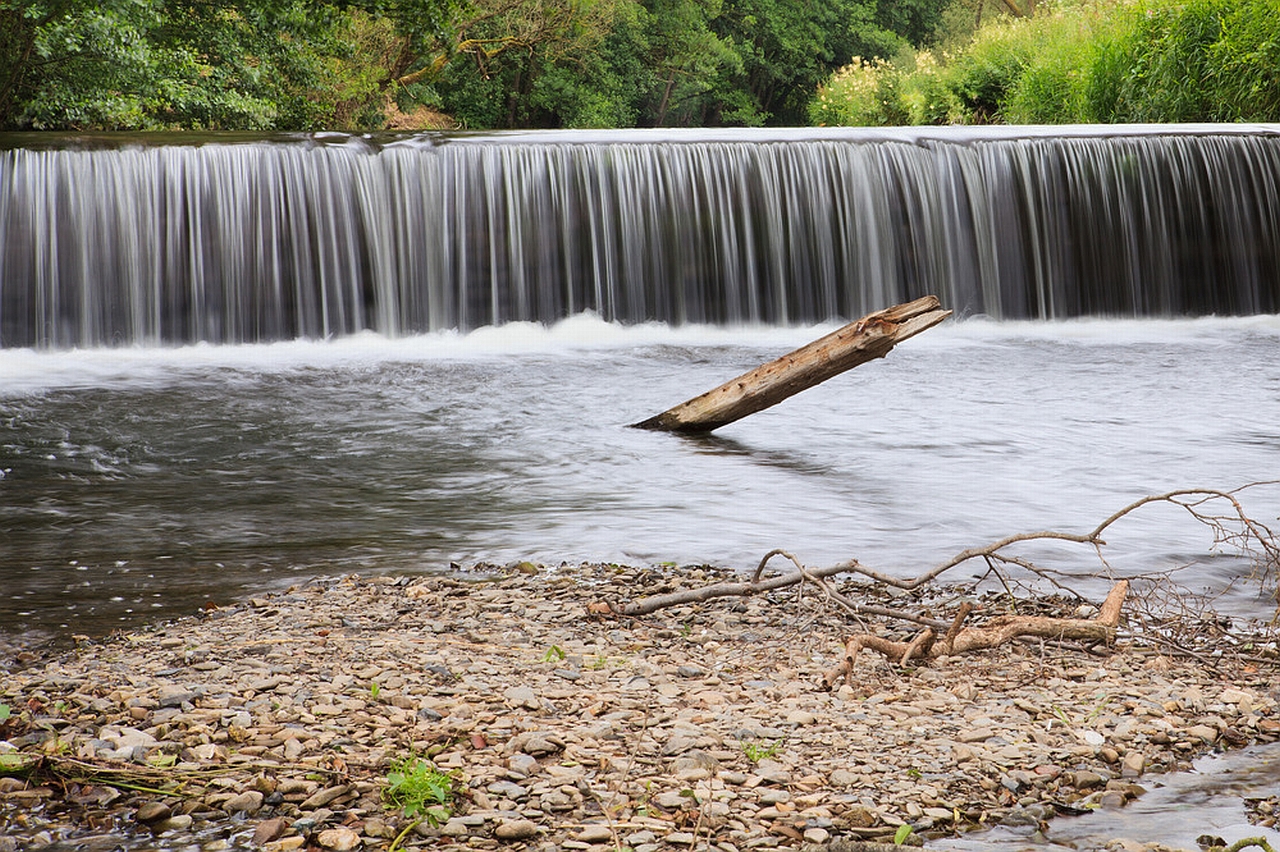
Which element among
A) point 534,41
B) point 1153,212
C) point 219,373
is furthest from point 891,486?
point 534,41

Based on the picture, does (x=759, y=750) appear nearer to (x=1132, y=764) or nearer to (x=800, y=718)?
(x=800, y=718)

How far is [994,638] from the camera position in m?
4.18

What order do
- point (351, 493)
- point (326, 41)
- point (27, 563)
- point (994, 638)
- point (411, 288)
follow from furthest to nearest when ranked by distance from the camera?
point (326, 41), point (411, 288), point (351, 493), point (27, 563), point (994, 638)

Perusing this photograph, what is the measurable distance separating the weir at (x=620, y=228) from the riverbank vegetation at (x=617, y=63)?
1847 mm

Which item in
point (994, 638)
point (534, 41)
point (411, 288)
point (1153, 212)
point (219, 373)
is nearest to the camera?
point (994, 638)

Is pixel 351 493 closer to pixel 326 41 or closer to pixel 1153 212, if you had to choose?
pixel 1153 212

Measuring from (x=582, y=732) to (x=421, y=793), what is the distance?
55 centimetres

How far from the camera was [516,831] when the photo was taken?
288cm

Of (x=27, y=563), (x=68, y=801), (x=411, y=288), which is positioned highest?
(x=411, y=288)

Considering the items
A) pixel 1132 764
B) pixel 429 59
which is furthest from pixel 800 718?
pixel 429 59

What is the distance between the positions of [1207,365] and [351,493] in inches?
322

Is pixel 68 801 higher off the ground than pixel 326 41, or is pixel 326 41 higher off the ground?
pixel 326 41

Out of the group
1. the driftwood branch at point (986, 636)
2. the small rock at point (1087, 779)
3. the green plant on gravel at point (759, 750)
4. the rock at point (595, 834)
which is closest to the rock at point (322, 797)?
the rock at point (595, 834)

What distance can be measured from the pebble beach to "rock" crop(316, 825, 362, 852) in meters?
0.01
